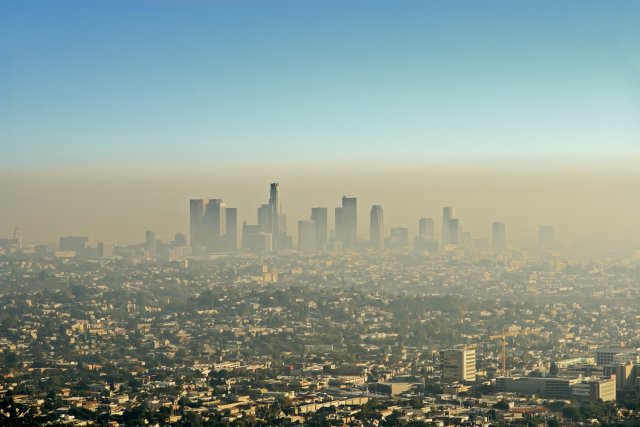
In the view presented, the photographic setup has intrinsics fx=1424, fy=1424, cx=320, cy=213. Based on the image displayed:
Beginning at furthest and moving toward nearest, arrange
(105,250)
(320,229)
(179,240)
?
(320,229)
(179,240)
(105,250)

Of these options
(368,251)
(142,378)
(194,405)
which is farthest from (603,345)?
(368,251)

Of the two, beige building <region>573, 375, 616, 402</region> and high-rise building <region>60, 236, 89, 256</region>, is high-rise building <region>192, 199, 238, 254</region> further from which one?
beige building <region>573, 375, 616, 402</region>

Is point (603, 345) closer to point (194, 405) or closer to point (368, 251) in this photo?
point (194, 405)

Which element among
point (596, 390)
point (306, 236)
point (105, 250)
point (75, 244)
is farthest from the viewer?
point (306, 236)

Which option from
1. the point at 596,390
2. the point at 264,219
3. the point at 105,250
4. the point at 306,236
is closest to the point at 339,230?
the point at 306,236

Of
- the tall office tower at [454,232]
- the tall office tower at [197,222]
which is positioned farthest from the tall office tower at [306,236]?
the tall office tower at [454,232]

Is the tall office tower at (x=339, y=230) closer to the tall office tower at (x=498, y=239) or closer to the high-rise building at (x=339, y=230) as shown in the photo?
the high-rise building at (x=339, y=230)

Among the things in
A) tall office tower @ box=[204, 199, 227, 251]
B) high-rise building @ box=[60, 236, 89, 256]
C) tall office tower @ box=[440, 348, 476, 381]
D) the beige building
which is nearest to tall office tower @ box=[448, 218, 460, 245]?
tall office tower @ box=[204, 199, 227, 251]

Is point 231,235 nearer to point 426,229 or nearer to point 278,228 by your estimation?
point 278,228
